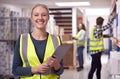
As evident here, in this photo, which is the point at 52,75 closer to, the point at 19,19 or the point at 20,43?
the point at 20,43

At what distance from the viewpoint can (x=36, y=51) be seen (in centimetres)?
177

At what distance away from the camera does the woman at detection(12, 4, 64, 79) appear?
5.73ft

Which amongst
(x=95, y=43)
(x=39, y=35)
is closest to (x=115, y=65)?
(x=39, y=35)

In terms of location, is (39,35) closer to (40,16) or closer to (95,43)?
(40,16)

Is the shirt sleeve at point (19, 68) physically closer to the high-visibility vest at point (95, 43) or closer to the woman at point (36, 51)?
the woman at point (36, 51)

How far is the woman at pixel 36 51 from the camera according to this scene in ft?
5.73

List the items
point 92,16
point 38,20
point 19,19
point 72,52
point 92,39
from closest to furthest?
point 38,20 < point 19,19 < point 92,39 < point 72,52 < point 92,16

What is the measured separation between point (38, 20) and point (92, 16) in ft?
57.3

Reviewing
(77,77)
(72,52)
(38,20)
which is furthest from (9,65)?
(72,52)

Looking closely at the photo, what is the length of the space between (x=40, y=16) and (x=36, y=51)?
0.79ft

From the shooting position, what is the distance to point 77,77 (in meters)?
7.02

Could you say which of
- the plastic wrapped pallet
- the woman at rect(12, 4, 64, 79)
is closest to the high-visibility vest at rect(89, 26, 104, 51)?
Result: the plastic wrapped pallet

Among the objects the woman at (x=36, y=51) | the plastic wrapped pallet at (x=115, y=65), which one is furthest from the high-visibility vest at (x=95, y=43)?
the woman at (x=36, y=51)

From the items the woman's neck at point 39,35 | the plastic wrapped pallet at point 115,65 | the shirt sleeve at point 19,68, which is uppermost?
the woman's neck at point 39,35
